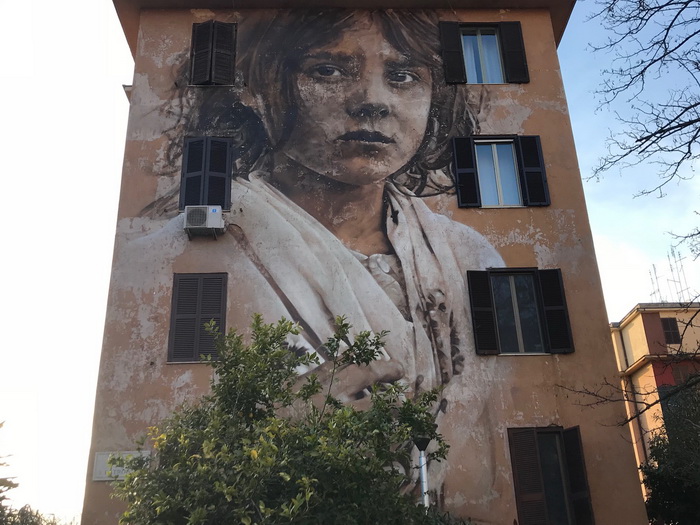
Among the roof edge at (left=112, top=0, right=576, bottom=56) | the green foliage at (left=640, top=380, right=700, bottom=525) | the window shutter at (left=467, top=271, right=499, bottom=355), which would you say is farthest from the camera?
the green foliage at (left=640, top=380, right=700, bottom=525)

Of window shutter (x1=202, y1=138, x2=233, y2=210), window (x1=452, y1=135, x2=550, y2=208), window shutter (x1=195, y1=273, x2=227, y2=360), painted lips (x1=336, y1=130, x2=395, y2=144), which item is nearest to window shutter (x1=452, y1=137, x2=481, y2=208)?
window (x1=452, y1=135, x2=550, y2=208)

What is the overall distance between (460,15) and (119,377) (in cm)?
1012

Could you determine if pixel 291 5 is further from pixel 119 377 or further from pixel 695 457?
pixel 695 457

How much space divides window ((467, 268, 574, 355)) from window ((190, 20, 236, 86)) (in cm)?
637

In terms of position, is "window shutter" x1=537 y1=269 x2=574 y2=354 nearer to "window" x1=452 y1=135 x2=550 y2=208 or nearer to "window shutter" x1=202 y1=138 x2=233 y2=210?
"window" x1=452 y1=135 x2=550 y2=208

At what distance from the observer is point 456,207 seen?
13.9 m

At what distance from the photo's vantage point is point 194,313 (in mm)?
12789

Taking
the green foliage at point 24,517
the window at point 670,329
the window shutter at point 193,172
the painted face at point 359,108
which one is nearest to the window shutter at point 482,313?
the painted face at point 359,108

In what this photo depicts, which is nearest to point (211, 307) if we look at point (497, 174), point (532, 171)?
point (497, 174)

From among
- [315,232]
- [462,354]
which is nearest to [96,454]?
[315,232]

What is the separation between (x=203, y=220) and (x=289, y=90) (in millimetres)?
3483

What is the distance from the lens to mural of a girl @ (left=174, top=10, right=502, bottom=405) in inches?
506

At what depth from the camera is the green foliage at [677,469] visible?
1641cm

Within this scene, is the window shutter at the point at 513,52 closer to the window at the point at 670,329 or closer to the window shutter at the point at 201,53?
the window shutter at the point at 201,53
